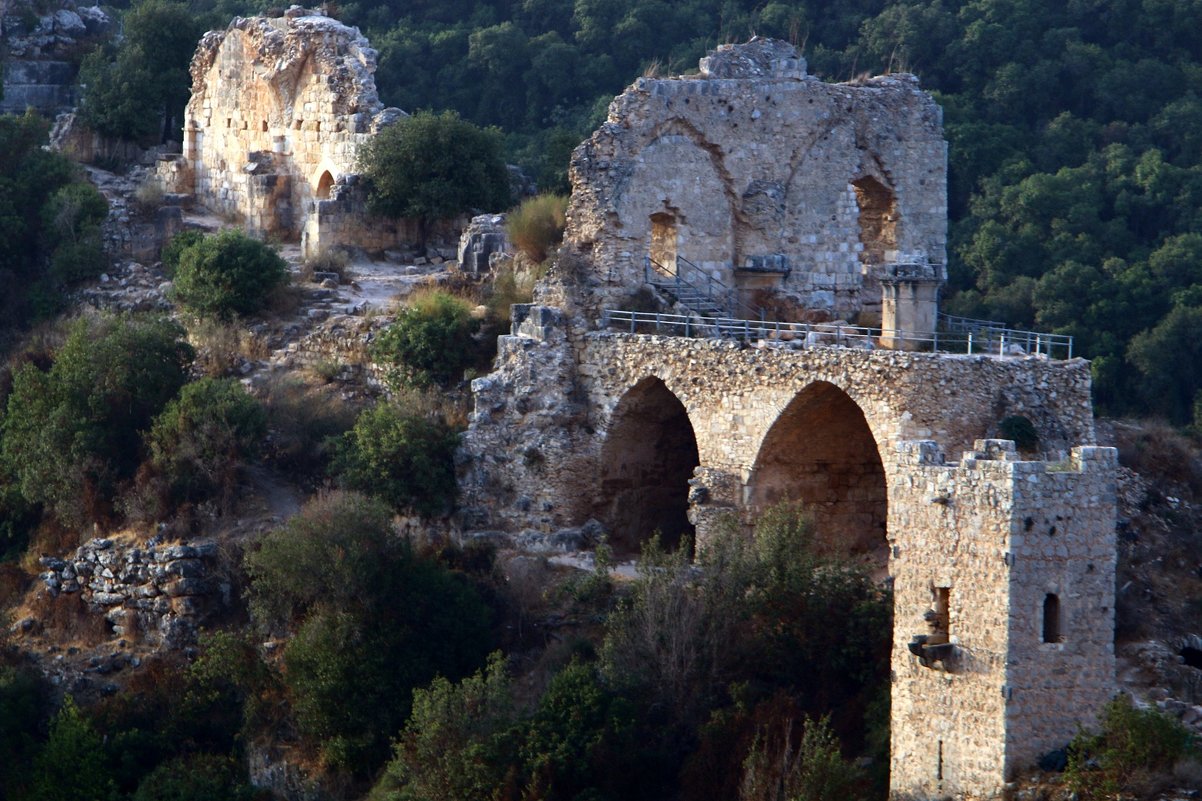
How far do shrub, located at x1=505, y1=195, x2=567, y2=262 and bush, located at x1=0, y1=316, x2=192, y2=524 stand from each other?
419cm

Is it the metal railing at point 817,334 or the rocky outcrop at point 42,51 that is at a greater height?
the rocky outcrop at point 42,51

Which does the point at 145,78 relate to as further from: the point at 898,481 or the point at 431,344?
the point at 898,481

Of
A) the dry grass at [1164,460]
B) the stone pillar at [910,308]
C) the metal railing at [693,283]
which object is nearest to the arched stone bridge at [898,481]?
the stone pillar at [910,308]

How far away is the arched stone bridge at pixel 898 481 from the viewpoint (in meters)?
18.1

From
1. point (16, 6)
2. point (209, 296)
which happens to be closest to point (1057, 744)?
point (209, 296)

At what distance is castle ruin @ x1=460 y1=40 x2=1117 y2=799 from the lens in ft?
59.5

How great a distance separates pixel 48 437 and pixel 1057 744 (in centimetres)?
1264

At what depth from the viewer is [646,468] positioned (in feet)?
83.7

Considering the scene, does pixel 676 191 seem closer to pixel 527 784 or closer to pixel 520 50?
pixel 527 784

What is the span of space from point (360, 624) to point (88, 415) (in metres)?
5.21

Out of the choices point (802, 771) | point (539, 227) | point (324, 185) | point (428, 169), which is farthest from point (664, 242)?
point (802, 771)

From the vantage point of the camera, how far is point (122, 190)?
32.6m

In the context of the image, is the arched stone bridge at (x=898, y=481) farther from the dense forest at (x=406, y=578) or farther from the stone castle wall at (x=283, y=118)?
the stone castle wall at (x=283, y=118)

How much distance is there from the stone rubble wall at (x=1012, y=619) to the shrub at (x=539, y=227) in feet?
31.6
